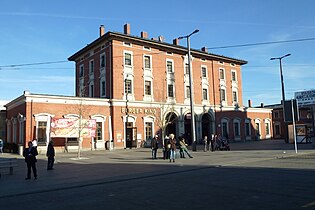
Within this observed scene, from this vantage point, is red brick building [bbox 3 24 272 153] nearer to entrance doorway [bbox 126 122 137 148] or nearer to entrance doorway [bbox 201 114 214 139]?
entrance doorway [bbox 126 122 137 148]

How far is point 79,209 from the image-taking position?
7.56 metres

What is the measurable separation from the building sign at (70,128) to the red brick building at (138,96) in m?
0.82

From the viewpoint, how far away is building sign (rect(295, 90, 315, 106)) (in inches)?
1684

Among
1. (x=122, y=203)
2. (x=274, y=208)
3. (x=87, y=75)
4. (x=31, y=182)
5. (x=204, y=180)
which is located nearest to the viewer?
(x=274, y=208)

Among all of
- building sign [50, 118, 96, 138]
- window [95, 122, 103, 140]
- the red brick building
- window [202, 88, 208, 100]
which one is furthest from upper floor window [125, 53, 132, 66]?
window [202, 88, 208, 100]

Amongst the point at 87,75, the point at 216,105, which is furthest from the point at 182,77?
the point at 87,75

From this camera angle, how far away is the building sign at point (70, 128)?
99.5 feet

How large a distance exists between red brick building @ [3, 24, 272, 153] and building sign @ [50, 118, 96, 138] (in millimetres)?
816

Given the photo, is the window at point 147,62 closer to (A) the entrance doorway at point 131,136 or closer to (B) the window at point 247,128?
(A) the entrance doorway at point 131,136

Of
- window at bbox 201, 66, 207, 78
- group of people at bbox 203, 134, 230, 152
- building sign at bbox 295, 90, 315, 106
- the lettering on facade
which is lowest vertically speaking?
group of people at bbox 203, 134, 230, 152

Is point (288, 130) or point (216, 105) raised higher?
point (216, 105)

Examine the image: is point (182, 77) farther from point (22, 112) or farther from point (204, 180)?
point (204, 180)

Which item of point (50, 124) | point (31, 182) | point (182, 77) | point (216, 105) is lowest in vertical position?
point (31, 182)

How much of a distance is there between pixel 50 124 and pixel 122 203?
80.4 ft
